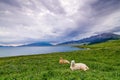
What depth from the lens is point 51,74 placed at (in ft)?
46.5

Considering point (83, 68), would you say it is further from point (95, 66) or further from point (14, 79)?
point (14, 79)

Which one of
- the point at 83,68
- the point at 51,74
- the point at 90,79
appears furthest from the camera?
the point at 83,68

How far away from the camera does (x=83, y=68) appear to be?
16953 mm

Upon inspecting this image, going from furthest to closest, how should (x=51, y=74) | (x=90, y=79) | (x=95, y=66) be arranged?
1. (x=95, y=66)
2. (x=51, y=74)
3. (x=90, y=79)

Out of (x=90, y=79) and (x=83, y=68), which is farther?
(x=83, y=68)

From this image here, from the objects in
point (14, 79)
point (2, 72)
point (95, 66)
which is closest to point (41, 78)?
point (14, 79)

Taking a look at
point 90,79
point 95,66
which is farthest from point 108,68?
point 90,79

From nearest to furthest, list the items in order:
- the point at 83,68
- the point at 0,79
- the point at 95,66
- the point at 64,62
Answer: the point at 0,79 → the point at 83,68 → the point at 95,66 → the point at 64,62

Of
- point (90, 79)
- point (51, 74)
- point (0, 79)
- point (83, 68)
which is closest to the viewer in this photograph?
point (90, 79)

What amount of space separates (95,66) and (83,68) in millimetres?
4605

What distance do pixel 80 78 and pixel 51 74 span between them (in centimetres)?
347

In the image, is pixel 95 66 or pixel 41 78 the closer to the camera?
pixel 41 78

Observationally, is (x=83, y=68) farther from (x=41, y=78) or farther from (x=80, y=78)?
(x=41, y=78)

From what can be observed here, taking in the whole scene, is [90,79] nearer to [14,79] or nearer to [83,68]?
[83,68]
